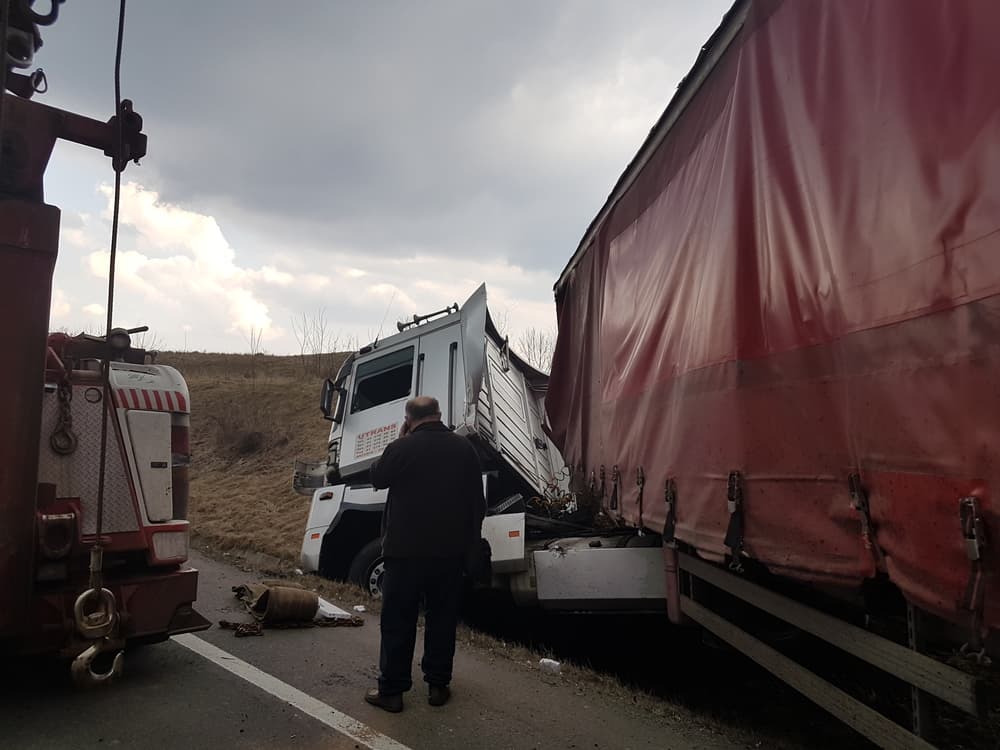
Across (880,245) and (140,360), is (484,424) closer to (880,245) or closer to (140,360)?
(140,360)

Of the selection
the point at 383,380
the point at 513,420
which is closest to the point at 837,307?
the point at 513,420

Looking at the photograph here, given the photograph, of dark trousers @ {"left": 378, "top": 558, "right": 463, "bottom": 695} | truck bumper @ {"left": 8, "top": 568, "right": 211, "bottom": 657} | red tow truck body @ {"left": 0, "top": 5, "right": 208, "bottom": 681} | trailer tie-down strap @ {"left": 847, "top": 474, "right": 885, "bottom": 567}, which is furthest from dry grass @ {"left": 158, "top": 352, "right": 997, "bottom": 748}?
red tow truck body @ {"left": 0, "top": 5, "right": 208, "bottom": 681}

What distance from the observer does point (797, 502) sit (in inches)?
99.7

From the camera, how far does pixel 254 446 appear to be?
20.5 metres

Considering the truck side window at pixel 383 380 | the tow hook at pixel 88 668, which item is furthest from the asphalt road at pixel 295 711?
the truck side window at pixel 383 380

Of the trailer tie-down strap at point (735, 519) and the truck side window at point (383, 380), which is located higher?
the truck side window at point (383, 380)

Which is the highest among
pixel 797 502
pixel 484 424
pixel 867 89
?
pixel 867 89

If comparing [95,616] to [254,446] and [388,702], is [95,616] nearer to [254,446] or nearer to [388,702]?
[388,702]

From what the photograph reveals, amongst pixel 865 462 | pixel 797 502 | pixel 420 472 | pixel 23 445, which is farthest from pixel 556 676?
pixel 23 445

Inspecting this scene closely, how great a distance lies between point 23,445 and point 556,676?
10.6 ft

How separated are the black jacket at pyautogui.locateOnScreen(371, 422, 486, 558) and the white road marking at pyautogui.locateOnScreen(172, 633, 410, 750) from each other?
84 centimetres

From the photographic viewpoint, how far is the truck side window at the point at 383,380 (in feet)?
23.2

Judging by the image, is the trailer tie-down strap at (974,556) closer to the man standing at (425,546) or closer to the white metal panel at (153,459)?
the man standing at (425,546)

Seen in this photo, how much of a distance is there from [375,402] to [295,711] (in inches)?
151
